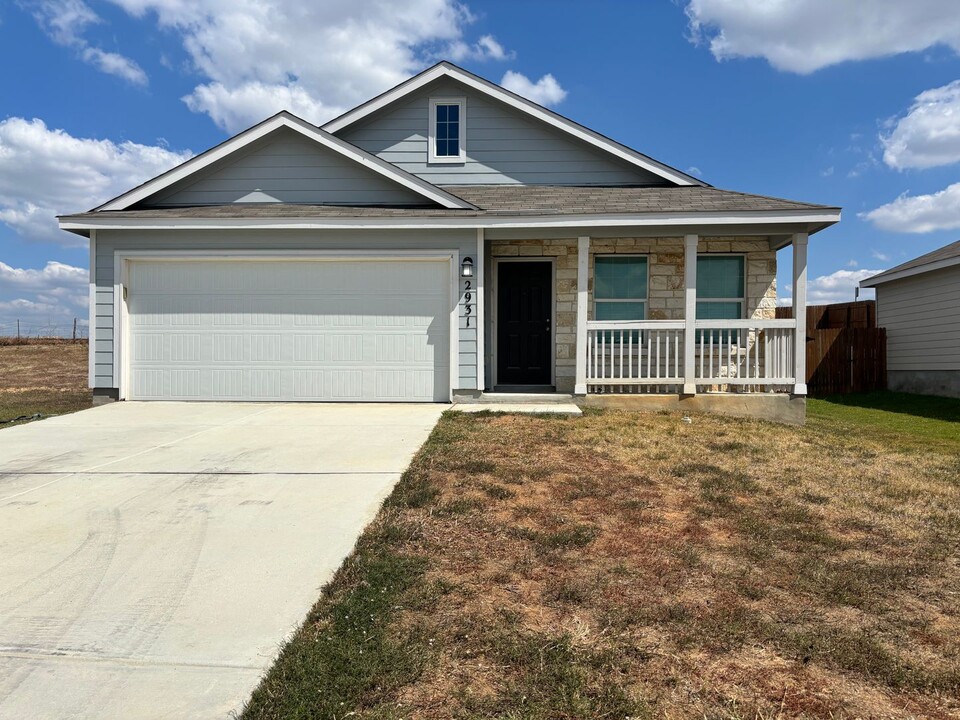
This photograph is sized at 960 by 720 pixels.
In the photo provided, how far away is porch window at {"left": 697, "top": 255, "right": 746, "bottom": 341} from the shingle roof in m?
1.14

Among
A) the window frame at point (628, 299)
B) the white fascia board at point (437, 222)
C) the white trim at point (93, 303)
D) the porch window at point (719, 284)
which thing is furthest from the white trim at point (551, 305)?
the white trim at point (93, 303)

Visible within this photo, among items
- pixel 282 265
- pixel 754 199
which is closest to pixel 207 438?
pixel 282 265

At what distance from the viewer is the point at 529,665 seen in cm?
251

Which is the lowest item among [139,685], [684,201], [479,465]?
[139,685]

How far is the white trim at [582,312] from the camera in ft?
29.6

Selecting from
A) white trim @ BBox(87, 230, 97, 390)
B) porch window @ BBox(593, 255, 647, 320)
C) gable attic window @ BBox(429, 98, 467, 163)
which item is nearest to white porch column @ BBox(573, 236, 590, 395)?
porch window @ BBox(593, 255, 647, 320)

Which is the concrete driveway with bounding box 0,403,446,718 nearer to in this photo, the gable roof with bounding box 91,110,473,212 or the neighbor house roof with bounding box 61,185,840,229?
the neighbor house roof with bounding box 61,185,840,229

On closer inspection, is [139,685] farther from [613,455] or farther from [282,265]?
[282,265]

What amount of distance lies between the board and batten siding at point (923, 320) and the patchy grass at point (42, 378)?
17157 mm

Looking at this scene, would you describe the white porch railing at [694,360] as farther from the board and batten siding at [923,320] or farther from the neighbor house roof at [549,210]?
the board and batten siding at [923,320]

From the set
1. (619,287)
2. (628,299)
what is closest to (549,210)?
(619,287)

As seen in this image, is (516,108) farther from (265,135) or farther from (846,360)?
(846,360)

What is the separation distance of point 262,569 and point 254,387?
6529mm

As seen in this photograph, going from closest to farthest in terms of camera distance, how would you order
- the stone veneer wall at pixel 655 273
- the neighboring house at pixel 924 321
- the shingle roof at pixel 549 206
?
the shingle roof at pixel 549 206
the stone veneer wall at pixel 655 273
the neighboring house at pixel 924 321
